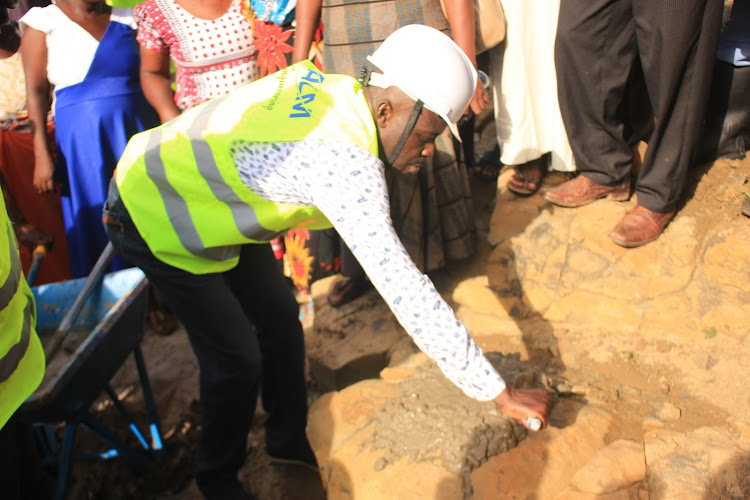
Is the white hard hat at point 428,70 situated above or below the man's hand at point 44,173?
above

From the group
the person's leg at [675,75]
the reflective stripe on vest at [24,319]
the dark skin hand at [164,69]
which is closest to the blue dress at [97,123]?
the dark skin hand at [164,69]

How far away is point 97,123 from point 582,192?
8.71 ft

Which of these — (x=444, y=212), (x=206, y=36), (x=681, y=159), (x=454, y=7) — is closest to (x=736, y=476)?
(x=681, y=159)

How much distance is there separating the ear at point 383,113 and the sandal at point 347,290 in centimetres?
174

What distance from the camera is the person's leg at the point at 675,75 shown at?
2.35m

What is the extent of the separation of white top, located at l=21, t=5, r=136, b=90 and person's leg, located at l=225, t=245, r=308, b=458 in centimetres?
179

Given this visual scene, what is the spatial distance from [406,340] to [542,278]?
0.76 m

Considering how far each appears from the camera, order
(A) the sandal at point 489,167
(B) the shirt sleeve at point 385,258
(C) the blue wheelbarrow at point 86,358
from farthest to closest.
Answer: (A) the sandal at point 489,167, (C) the blue wheelbarrow at point 86,358, (B) the shirt sleeve at point 385,258

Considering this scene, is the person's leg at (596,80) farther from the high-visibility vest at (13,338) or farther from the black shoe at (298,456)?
the high-visibility vest at (13,338)

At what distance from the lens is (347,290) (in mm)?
3506

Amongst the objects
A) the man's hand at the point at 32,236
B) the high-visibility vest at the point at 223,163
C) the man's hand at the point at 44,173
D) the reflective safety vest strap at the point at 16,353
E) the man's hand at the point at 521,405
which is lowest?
the man's hand at the point at 32,236

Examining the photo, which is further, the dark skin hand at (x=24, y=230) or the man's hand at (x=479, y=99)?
the dark skin hand at (x=24, y=230)

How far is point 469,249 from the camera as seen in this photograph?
3.26m

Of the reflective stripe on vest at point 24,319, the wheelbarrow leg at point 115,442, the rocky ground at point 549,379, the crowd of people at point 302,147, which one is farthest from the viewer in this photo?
the wheelbarrow leg at point 115,442
